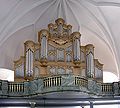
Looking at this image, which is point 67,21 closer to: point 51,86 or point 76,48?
point 76,48

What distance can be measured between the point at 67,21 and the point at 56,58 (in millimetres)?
3266

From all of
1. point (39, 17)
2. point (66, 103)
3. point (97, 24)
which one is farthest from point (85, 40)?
point (66, 103)

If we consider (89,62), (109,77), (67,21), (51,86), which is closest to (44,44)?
(89,62)

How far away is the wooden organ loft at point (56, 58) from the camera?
1719cm

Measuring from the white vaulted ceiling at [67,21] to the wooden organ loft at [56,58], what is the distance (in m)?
1.78

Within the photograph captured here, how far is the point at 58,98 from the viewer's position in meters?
16.5

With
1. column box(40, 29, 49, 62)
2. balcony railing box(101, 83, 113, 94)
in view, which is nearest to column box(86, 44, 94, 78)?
balcony railing box(101, 83, 113, 94)

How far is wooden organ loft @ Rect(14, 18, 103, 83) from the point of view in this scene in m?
17.2

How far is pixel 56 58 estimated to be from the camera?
57.9 feet

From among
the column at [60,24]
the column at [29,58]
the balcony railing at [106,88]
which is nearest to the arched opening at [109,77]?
the balcony railing at [106,88]

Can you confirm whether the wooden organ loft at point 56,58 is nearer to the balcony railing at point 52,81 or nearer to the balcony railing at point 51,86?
the balcony railing at point 51,86

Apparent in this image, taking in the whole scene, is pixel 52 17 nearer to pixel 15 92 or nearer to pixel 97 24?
pixel 97 24

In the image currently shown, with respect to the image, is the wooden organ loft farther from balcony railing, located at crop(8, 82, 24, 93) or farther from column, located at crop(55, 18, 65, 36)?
balcony railing, located at crop(8, 82, 24, 93)

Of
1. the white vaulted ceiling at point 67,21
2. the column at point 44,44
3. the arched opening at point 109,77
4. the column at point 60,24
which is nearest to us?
the column at point 44,44
